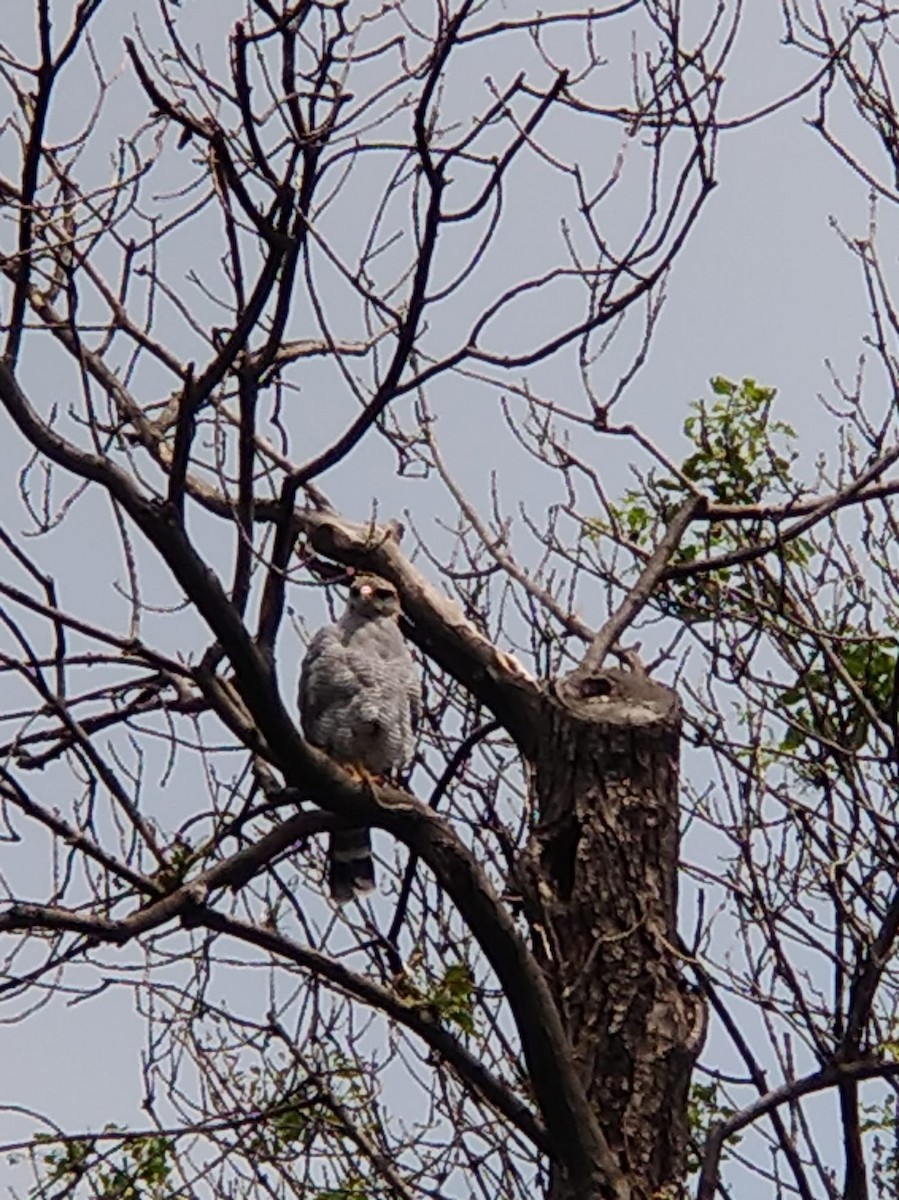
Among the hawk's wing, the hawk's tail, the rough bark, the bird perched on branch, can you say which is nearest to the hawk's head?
the bird perched on branch

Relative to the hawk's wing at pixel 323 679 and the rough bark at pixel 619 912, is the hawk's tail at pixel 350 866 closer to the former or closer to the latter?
the hawk's wing at pixel 323 679

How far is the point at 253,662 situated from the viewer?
10.1 ft

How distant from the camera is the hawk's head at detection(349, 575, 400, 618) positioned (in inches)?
194

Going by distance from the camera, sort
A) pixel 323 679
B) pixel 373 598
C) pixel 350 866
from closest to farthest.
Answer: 1. pixel 373 598
2. pixel 350 866
3. pixel 323 679

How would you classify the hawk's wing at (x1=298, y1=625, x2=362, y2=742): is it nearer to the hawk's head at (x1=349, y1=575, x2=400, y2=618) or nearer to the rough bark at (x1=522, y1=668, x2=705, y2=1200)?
the hawk's head at (x1=349, y1=575, x2=400, y2=618)

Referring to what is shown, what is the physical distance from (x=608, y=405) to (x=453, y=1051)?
158 centimetres

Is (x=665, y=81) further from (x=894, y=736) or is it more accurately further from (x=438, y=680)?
(x=438, y=680)

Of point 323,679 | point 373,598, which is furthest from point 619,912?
point 323,679

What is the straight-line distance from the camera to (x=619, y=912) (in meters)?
3.59

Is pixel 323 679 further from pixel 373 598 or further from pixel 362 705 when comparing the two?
pixel 373 598

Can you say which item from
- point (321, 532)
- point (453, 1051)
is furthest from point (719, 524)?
point (453, 1051)

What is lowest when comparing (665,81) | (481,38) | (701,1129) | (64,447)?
(701,1129)

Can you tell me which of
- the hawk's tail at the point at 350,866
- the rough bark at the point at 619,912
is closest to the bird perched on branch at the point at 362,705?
the hawk's tail at the point at 350,866

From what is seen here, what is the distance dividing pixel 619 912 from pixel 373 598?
1858mm
